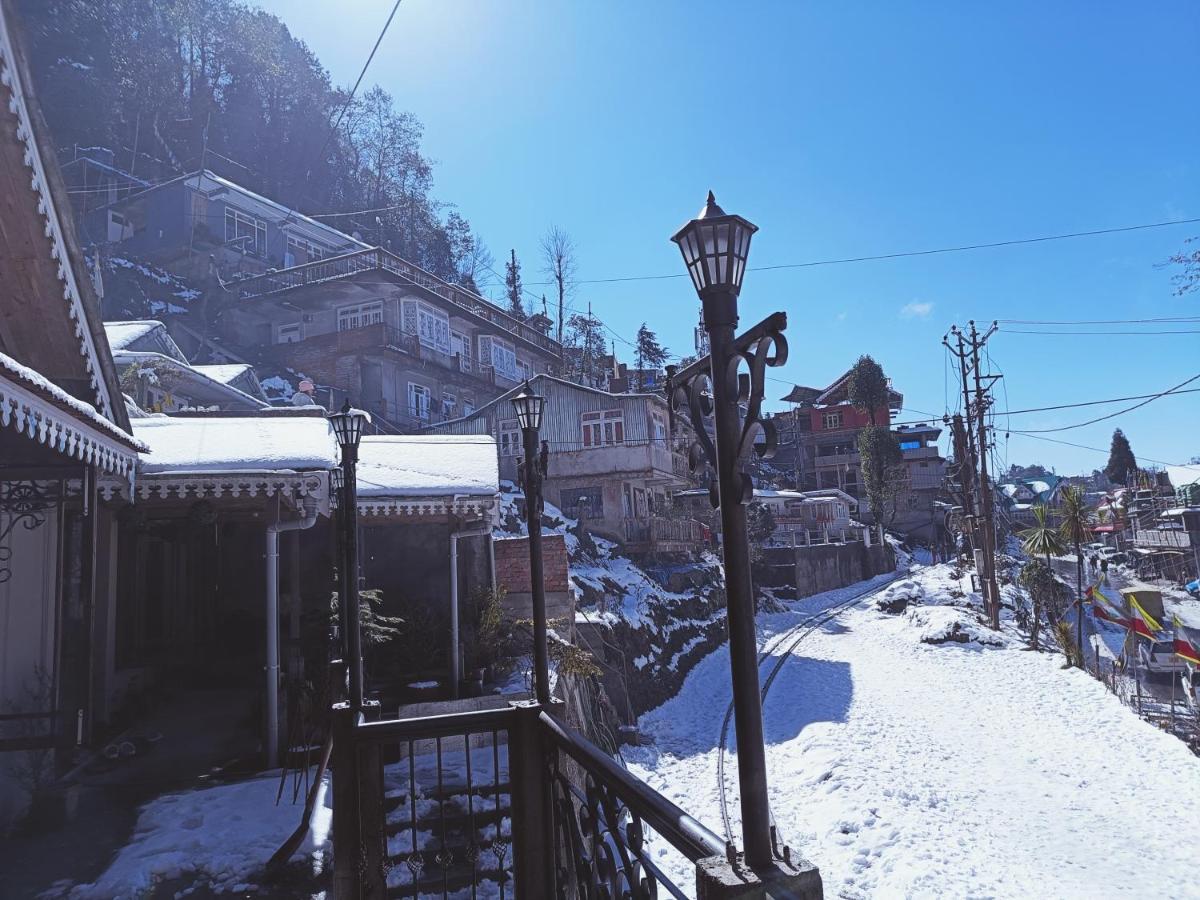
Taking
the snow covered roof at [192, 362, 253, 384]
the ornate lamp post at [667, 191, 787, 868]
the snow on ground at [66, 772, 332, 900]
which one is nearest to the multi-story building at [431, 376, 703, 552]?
the snow covered roof at [192, 362, 253, 384]

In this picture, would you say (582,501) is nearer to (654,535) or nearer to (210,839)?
(654,535)

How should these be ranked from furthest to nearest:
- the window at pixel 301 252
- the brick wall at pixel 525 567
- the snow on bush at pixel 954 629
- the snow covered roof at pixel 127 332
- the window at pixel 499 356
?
1. the window at pixel 499 356
2. the window at pixel 301 252
3. the snow on bush at pixel 954 629
4. the snow covered roof at pixel 127 332
5. the brick wall at pixel 525 567

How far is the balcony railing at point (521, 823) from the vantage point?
275 cm

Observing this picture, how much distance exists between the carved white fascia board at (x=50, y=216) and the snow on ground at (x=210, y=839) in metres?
3.86

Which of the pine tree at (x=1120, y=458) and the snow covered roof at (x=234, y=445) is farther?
the pine tree at (x=1120, y=458)

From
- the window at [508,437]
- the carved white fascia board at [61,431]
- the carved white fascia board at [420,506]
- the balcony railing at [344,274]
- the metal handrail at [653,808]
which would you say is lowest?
the metal handrail at [653,808]

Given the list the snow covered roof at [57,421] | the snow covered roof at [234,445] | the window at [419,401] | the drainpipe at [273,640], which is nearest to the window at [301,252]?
the window at [419,401]

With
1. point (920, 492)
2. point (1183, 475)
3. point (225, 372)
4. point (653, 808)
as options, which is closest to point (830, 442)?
point (920, 492)

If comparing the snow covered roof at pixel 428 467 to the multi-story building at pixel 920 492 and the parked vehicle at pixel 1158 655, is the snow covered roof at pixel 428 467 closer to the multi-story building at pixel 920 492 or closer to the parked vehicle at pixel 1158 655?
the parked vehicle at pixel 1158 655

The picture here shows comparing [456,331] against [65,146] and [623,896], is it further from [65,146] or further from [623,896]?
[623,896]

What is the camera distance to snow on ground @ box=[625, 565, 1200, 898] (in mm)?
9555

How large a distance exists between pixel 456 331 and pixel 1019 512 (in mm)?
67651

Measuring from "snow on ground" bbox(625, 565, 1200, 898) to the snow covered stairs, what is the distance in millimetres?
3531

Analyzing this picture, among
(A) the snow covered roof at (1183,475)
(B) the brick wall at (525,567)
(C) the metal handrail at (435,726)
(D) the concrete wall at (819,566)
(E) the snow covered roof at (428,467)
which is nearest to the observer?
(C) the metal handrail at (435,726)
